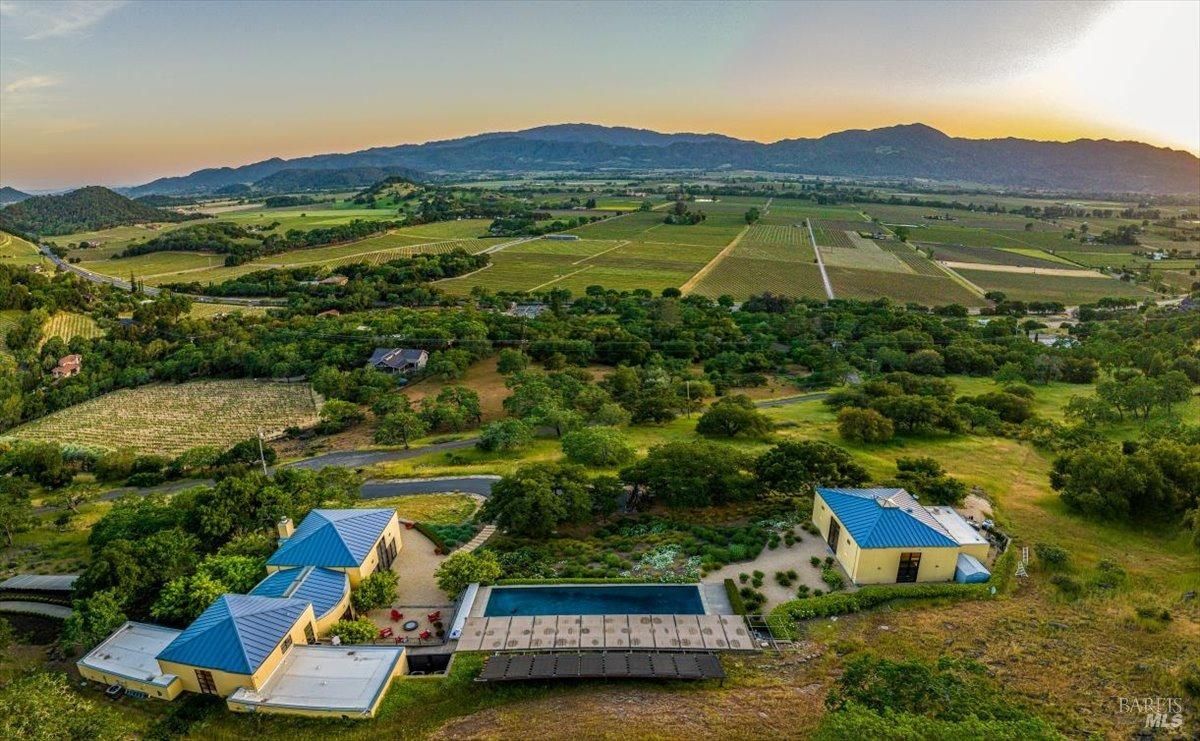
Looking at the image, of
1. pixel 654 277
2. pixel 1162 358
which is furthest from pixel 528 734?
pixel 654 277

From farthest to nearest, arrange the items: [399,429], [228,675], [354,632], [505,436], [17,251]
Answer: [17,251] → [399,429] → [505,436] → [354,632] → [228,675]

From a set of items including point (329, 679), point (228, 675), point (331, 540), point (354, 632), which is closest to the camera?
point (228, 675)

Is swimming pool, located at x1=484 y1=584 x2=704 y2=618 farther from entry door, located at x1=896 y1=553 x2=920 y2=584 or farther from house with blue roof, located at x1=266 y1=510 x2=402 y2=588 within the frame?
entry door, located at x1=896 y1=553 x2=920 y2=584

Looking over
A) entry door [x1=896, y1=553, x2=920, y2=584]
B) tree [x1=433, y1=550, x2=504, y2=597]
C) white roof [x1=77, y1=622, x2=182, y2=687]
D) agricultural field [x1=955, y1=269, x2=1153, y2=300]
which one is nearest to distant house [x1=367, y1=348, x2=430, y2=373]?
tree [x1=433, y1=550, x2=504, y2=597]

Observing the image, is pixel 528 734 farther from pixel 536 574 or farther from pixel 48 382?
pixel 48 382

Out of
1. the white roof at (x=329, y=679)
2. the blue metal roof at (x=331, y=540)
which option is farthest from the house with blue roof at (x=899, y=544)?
the blue metal roof at (x=331, y=540)

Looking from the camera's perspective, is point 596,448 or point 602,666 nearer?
point 602,666

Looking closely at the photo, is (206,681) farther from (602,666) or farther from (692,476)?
(692,476)

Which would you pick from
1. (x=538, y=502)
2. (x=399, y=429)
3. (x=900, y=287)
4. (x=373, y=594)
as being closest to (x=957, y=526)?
(x=538, y=502)
